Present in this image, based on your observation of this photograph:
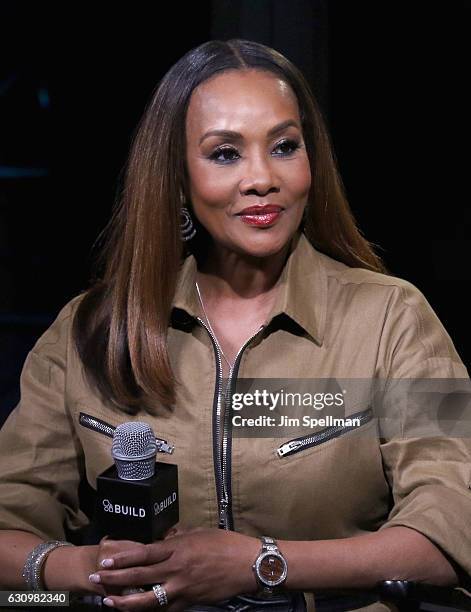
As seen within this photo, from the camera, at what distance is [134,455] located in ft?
3.23

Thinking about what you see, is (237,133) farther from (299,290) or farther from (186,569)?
(186,569)

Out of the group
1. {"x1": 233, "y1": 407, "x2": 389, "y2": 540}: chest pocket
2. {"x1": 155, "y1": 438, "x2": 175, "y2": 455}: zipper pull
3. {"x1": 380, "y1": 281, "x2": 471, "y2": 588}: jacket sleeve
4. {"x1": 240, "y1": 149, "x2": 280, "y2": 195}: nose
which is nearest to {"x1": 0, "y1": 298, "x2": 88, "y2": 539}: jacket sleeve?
{"x1": 155, "y1": 438, "x2": 175, "y2": 455}: zipper pull

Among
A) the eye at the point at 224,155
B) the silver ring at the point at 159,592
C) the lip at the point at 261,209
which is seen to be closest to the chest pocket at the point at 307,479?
the silver ring at the point at 159,592

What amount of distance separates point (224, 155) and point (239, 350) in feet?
1.11

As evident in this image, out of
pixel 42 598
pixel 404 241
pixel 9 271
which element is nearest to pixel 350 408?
pixel 42 598

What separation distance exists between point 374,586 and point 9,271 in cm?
149

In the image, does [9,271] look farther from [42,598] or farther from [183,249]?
[42,598]

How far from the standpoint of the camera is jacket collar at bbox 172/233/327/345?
143 centimetres

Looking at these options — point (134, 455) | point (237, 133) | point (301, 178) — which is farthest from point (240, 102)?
point (134, 455)

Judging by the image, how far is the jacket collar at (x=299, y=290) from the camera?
56.4 inches

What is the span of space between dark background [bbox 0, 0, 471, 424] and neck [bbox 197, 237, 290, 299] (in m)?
0.61

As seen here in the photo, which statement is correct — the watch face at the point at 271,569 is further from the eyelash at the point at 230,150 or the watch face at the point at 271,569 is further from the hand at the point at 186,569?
the eyelash at the point at 230,150

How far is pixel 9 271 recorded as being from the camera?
235 cm

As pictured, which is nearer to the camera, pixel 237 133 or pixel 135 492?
pixel 135 492
